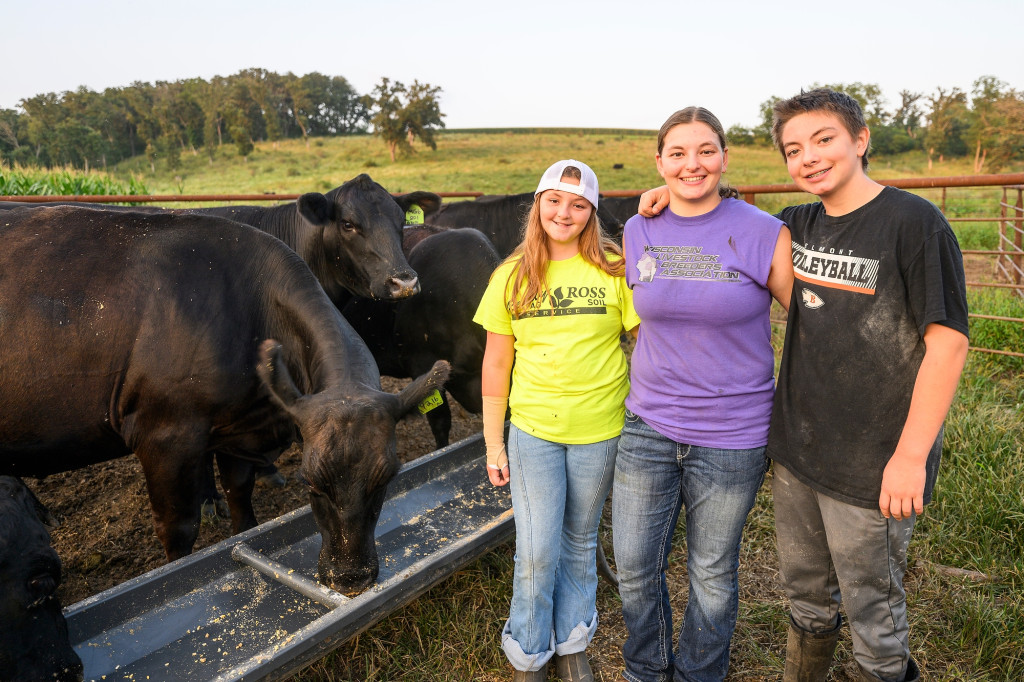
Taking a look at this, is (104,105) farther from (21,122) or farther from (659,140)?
(659,140)

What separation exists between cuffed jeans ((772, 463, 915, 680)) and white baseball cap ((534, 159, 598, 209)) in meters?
1.28

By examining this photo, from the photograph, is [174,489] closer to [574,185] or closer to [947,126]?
[574,185]

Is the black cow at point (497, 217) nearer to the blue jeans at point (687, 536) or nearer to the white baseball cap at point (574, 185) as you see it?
the white baseball cap at point (574, 185)

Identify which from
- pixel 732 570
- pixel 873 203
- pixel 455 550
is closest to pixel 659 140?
pixel 873 203

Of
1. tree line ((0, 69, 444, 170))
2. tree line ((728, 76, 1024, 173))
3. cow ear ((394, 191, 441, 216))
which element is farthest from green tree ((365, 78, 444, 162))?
cow ear ((394, 191, 441, 216))

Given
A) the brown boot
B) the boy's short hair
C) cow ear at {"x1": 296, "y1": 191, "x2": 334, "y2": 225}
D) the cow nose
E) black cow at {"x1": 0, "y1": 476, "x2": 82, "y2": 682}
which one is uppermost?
the boy's short hair

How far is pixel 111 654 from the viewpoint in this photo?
251 centimetres

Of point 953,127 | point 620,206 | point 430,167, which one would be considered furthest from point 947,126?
point 620,206

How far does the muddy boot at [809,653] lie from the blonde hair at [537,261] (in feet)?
5.19

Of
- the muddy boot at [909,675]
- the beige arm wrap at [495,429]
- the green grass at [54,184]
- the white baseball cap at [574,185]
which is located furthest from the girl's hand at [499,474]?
the green grass at [54,184]

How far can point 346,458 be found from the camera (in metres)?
2.46

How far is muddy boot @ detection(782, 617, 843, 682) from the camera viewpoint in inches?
91.7

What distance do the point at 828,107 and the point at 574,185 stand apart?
889 mm

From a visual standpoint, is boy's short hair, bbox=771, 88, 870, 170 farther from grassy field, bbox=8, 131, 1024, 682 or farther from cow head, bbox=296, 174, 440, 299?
cow head, bbox=296, 174, 440, 299
